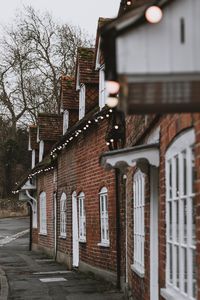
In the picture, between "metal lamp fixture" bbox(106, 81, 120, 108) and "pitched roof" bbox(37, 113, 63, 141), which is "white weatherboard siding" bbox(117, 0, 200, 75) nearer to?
"metal lamp fixture" bbox(106, 81, 120, 108)

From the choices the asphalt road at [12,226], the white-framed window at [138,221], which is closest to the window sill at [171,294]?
the white-framed window at [138,221]

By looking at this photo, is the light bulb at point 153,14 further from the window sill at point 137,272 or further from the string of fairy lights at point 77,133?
the string of fairy lights at point 77,133

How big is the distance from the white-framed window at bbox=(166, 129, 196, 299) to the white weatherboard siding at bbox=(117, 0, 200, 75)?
2334 millimetres

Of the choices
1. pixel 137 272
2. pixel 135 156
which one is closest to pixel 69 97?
pixel 137 272

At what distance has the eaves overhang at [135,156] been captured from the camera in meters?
6.98

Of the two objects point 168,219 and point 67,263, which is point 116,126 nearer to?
point 168,219

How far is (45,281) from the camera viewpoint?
49.6ft

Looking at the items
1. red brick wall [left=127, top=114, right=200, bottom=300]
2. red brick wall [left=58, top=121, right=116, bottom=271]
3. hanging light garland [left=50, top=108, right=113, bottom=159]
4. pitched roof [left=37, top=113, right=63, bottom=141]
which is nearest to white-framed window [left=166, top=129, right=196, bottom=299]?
red brick wall [left=127, top=114, right=200, bottom=300]

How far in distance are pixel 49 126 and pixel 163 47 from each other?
23910 millimetres

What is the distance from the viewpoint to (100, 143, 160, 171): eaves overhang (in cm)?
698

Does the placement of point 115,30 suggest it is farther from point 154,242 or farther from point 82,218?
point 82,218

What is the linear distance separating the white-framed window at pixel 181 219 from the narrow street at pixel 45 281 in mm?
5503

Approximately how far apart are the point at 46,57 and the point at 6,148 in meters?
17.0

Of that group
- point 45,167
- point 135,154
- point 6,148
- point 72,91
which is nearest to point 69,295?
point 135,154
